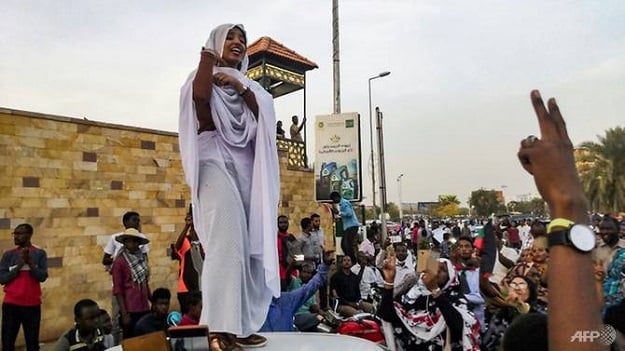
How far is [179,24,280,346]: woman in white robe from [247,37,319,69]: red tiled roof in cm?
1211

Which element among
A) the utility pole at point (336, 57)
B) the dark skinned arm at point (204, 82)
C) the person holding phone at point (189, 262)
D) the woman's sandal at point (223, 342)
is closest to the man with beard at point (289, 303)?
the person holding phone at point (189, 262)

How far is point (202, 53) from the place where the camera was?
266cm

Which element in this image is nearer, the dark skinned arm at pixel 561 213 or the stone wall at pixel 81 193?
the dark skinned arm at pixel 561 213

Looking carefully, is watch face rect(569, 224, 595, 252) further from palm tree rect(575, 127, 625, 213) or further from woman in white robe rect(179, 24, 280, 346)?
palm tree rect(575, 127, 625, 213)

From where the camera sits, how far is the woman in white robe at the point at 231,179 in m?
2.50

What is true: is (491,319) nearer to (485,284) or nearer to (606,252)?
(485,284)

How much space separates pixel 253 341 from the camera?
7.57ft

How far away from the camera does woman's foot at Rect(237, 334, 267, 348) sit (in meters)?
2.27

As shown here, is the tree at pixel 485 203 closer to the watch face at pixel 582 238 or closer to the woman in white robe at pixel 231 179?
the woman in white robe at pixel 231 179

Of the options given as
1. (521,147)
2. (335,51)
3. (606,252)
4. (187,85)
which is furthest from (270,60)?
(521,147)

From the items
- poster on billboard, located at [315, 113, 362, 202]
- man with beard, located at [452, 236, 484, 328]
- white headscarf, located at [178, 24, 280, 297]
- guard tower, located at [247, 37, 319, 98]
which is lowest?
man with beard, located at [452, 236, 484, 328]

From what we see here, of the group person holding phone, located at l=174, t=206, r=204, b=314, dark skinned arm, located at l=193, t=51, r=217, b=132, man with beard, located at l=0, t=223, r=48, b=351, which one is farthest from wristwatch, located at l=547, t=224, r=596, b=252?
man with beard, located at l=0, t=223, r=48, b=351

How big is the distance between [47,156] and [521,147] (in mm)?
8660

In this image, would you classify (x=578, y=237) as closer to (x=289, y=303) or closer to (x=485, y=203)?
(x=289, y=303)
